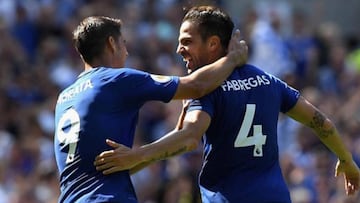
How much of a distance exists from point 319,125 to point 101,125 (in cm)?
161

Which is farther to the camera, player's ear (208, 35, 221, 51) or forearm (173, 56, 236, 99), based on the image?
player's ear (208, 35, 221, 51)

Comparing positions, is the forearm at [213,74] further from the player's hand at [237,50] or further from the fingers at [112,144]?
the fingers at [112,144]

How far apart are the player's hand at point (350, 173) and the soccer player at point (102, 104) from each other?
3.95 feet

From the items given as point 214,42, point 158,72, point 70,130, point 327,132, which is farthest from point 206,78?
point 158,72

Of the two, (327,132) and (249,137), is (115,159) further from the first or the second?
Result: (327,132)

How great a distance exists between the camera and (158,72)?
15820 mm

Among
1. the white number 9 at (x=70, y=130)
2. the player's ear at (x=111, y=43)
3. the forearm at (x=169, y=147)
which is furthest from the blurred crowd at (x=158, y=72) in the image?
the forearm at (x=169, y=147)

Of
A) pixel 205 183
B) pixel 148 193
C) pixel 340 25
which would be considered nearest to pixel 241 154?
pixel 205 183

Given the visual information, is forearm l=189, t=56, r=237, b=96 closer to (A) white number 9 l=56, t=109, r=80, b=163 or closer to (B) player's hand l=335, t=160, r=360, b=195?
(A) white number 9 l=56, t=109, r=80, b=163

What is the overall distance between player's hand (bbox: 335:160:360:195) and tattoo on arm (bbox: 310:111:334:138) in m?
0.25

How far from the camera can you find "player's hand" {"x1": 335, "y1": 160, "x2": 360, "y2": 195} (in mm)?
8742

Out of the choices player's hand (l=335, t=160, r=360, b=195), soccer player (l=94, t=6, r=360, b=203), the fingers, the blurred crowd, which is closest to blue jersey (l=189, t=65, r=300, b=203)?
soccer player (l=94, t=6, r=360, b=203)

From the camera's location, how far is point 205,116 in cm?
792

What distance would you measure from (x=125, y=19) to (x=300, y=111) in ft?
27.4
